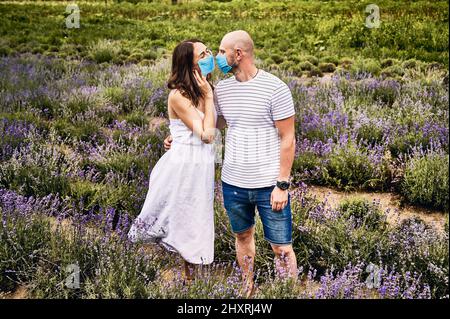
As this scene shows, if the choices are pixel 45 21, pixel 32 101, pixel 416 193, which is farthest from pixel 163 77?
pixel 45 21

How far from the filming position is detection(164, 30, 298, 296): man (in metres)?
2.94

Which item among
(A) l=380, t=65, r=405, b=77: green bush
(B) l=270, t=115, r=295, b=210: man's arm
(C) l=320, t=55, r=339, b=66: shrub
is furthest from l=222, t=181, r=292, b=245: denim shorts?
(C) l=320, t=55, r=339, b=66: shrub

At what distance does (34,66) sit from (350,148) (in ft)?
22.1

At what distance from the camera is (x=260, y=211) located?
3.14 metres

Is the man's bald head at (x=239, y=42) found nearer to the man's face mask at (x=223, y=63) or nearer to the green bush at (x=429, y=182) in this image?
the man's face mask at (x=223, y=63)

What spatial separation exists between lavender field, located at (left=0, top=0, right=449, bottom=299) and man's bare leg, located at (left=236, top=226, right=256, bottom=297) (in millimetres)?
86

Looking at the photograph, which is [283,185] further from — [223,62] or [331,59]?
[331,59]

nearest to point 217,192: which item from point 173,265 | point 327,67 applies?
point 173,265

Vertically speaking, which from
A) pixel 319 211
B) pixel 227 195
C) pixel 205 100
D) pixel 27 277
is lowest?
pixel 27 277

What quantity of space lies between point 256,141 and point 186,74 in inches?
23.9

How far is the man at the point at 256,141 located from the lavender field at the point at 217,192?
383 millimetres

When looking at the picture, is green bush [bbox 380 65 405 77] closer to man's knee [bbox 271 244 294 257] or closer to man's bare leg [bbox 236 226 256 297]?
man's bare leg [bbox 236 226 256 297]
